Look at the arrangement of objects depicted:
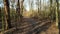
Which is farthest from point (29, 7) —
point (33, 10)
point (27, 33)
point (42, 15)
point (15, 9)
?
point (27, 33)

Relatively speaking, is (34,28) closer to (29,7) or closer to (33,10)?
(33,10)

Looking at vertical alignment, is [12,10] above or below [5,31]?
above

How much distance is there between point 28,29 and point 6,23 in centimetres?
202

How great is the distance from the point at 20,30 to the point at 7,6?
7.82 ft

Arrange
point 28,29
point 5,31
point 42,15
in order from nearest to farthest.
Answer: point 5,31 → point 28,29 → point 42,15

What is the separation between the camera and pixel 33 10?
2338 centimetres

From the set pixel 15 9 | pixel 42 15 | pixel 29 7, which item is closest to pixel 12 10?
pixel 15 9

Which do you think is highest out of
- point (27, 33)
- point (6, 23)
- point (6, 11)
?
point (6, 11)

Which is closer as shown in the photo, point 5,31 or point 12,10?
point 5,31

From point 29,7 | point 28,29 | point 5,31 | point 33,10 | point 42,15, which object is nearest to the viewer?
point 5,31

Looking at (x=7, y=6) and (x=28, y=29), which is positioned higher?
(x=7, y=6)

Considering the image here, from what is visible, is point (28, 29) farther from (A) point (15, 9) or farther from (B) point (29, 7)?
(B) point (29, 7)

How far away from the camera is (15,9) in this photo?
14.0m

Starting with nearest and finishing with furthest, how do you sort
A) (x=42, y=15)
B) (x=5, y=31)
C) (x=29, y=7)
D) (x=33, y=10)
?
(x=5, y=31), (x=42, y=15), (x=33, y=10), (x=29, y=7)
